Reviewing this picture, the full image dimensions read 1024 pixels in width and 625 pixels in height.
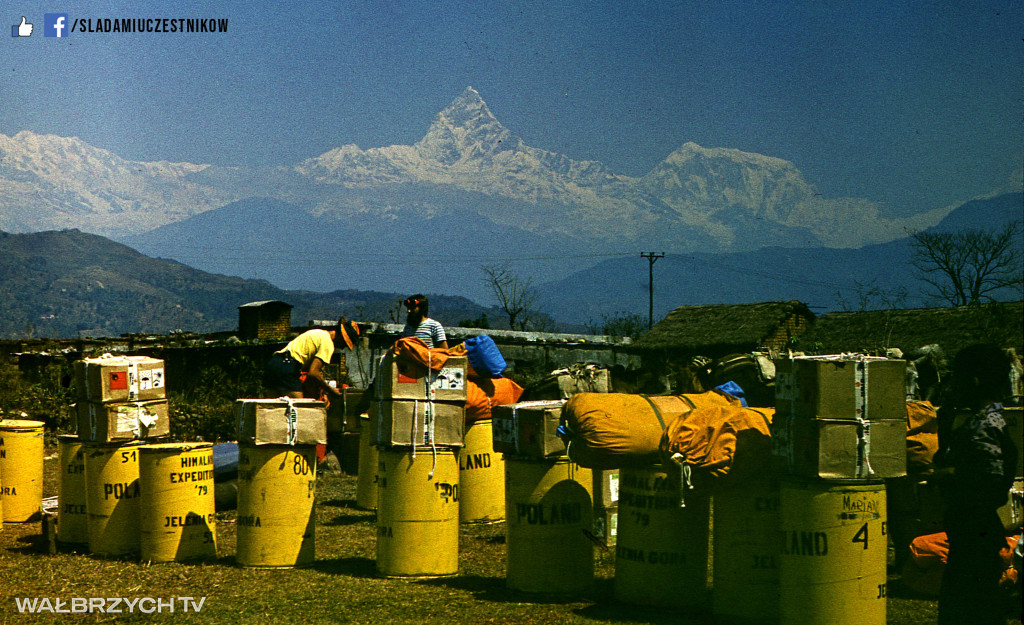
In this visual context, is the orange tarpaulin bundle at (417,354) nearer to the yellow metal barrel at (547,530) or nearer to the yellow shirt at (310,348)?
the yellow metal barrel at (547,530)

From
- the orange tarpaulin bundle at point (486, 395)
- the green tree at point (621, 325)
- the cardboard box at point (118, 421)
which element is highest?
the green tree at point (621, 325)

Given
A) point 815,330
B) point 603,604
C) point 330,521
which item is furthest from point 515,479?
point 815,330

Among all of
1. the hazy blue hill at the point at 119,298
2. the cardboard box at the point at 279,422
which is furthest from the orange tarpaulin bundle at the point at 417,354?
the hazy blue hill at the point at 119,298

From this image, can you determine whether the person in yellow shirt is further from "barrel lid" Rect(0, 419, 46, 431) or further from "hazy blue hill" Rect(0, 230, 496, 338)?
"hazy blue hill" Rect(0, 230, 496, 338)

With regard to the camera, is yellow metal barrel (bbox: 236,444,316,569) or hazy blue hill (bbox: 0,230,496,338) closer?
yellow metal barrel (bbox: 236,444,316,569)

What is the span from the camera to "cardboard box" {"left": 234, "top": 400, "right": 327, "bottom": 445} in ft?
Answer: 23.1

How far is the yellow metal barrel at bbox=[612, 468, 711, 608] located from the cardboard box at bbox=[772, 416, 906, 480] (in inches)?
29.9

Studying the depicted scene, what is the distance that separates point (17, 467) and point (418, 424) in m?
4.95

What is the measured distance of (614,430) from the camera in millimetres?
5848

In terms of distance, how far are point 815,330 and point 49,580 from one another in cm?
3344

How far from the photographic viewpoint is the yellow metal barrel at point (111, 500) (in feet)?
25.2

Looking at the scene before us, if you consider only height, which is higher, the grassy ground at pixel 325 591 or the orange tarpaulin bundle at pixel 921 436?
the orange tarpaulin bundle at pixel 921 436

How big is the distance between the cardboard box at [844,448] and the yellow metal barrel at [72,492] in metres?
6.03

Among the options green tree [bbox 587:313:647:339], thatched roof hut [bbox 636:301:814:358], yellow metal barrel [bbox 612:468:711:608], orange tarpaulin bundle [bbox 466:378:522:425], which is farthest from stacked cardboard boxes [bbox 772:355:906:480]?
green tree [bbox 587:313:647:339]
